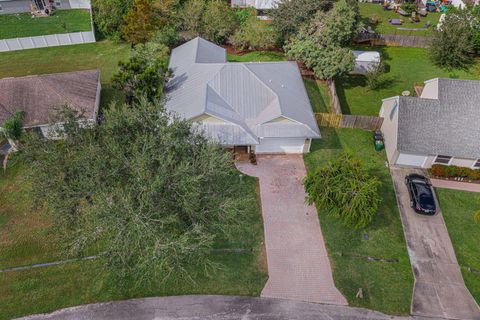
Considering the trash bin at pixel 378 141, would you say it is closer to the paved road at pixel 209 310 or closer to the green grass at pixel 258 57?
the paved road at pixel 209 310

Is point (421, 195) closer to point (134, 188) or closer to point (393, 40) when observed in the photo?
point (134, 188)

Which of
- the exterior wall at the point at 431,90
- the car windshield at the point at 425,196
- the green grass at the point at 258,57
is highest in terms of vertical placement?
the exterior wall at the point at 431,90

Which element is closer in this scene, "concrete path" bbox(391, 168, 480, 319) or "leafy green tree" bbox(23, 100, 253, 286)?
"leafy green tree" bbox(23, 100, 253, 286)

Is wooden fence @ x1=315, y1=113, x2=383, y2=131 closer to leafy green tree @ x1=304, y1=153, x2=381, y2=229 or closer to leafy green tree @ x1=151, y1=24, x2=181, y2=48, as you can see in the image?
leafy green tree @ x1=304, y1=153, x2=381, y2=229

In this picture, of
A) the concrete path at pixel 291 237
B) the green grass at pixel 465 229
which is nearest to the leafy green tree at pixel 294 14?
the concrete path at pixel 291 237

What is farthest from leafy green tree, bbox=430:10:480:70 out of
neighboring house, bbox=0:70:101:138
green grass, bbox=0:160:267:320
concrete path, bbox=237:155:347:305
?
neighboring house, bbox=0:70:101:138
